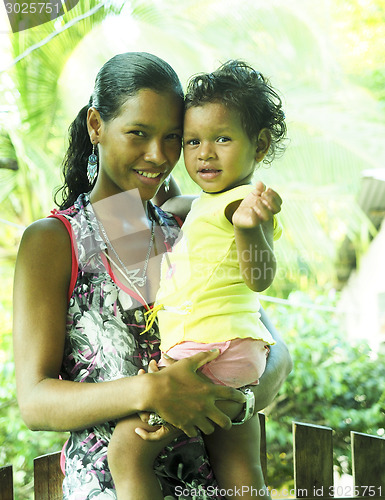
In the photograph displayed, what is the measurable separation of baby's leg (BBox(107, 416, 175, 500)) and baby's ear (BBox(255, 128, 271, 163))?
597 mm

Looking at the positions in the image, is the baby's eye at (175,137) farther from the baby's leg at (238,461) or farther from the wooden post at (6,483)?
the wooden post at (6,483)

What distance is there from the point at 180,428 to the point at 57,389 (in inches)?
9.0

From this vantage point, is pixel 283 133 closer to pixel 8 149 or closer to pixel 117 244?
pixel 117 244

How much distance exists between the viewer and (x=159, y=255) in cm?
145

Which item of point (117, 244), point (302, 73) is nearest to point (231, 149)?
point (117, 244)

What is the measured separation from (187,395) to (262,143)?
56cm

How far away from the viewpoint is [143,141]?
4.31ft

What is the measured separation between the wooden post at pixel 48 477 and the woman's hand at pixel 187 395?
1.98 feet

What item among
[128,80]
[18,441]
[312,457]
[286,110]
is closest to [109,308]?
[128,80]

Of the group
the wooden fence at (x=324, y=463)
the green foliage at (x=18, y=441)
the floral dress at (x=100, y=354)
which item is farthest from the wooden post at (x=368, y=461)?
the green foliage at (x=18, y=441)

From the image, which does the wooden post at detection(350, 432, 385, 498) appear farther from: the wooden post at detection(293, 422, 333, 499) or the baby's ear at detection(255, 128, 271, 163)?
the baby's ear at detection(255, 128, 271, 163)

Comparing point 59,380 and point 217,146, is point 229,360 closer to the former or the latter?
point 59,380

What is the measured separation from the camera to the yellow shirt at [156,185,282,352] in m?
1.26

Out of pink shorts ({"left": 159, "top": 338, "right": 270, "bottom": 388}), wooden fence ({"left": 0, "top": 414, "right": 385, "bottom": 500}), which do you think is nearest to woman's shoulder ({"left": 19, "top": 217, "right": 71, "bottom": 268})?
pink shorts ({"left": 159, "top": 338, "right": 270, "bottom": 388})
